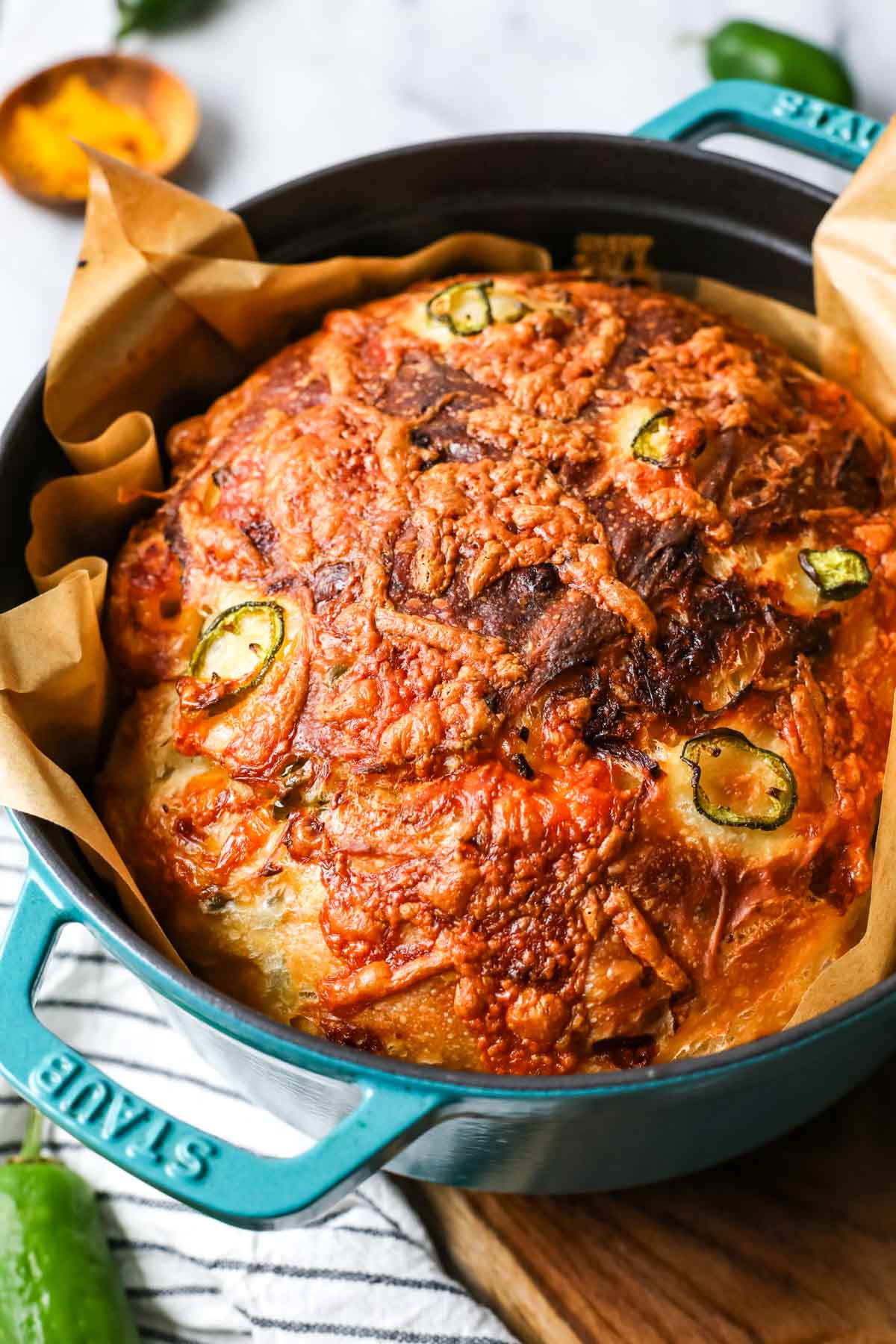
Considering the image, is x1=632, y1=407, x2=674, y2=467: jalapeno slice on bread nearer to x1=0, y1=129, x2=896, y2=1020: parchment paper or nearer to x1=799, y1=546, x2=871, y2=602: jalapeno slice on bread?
x1=799, y1=546, x2=871, y2=602: jalapeno slice on bread

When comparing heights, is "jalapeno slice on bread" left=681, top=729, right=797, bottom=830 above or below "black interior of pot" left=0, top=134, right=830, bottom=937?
below

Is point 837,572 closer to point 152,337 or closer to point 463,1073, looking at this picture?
point 463,1073

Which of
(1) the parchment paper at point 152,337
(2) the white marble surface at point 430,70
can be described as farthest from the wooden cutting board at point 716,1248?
(2) the white marble surface at point 430,70

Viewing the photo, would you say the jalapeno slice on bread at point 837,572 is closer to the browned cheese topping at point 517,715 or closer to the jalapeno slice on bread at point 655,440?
the browned cheese topping at point 517,715

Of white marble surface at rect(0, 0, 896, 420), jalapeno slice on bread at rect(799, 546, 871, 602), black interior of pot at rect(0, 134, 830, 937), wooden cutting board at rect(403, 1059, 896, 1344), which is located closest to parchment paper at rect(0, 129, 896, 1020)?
black interior of pot at rect(0, 134, 830, 937)

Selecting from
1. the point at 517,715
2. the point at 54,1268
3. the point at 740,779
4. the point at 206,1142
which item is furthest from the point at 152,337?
the point at 54,1268

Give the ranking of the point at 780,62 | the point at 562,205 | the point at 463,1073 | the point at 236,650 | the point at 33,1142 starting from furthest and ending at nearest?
the point at 780,62 < the point at 562,205 < the point at 33,1142 < the point at 236,650 < the point at 463,1073
